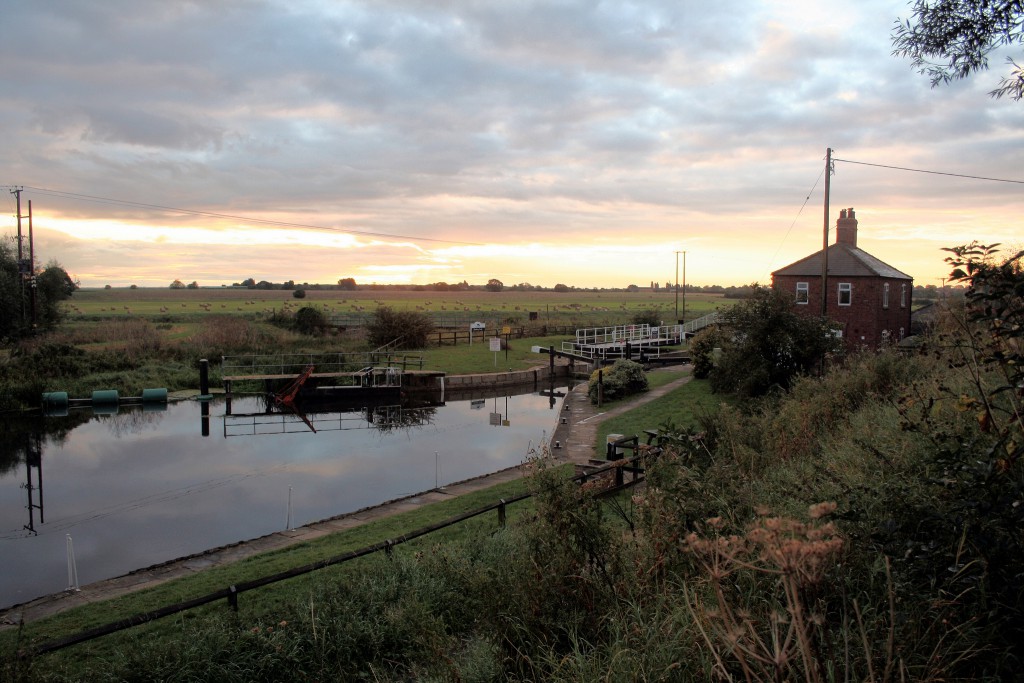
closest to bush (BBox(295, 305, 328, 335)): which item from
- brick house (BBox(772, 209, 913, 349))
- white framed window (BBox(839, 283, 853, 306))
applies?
brick house (BBox(772, 209, 913, 349))

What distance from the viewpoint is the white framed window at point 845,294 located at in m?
33.4

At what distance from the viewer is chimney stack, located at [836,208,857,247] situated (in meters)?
36.6

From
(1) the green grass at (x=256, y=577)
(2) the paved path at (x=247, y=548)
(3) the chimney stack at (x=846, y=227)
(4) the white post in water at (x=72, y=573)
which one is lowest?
(4) the white post in water at (x=72, y=573)

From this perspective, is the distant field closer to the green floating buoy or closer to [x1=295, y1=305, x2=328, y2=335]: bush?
[x1=295, y1=305, x2=328, y2=335]: bush

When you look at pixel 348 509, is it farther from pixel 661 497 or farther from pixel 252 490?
pixel 661 497

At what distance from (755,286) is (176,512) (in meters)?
18.5

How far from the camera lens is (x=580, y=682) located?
361cm

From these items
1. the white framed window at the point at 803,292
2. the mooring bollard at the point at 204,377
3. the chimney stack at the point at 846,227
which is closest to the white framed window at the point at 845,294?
the white framed window at the point at 803,292

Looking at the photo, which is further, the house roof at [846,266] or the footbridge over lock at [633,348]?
the footbridge over lock at [633,348]

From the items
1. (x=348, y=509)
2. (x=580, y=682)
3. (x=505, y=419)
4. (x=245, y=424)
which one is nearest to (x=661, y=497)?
(x=580, y=682)

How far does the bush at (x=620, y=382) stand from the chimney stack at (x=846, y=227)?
620 inches

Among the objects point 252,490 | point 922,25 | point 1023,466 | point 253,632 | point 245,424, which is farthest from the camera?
point 245,424

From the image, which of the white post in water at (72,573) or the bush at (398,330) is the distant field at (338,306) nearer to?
the bush at (398,330)

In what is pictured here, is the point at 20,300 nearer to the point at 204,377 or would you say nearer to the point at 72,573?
the point at 204,377
